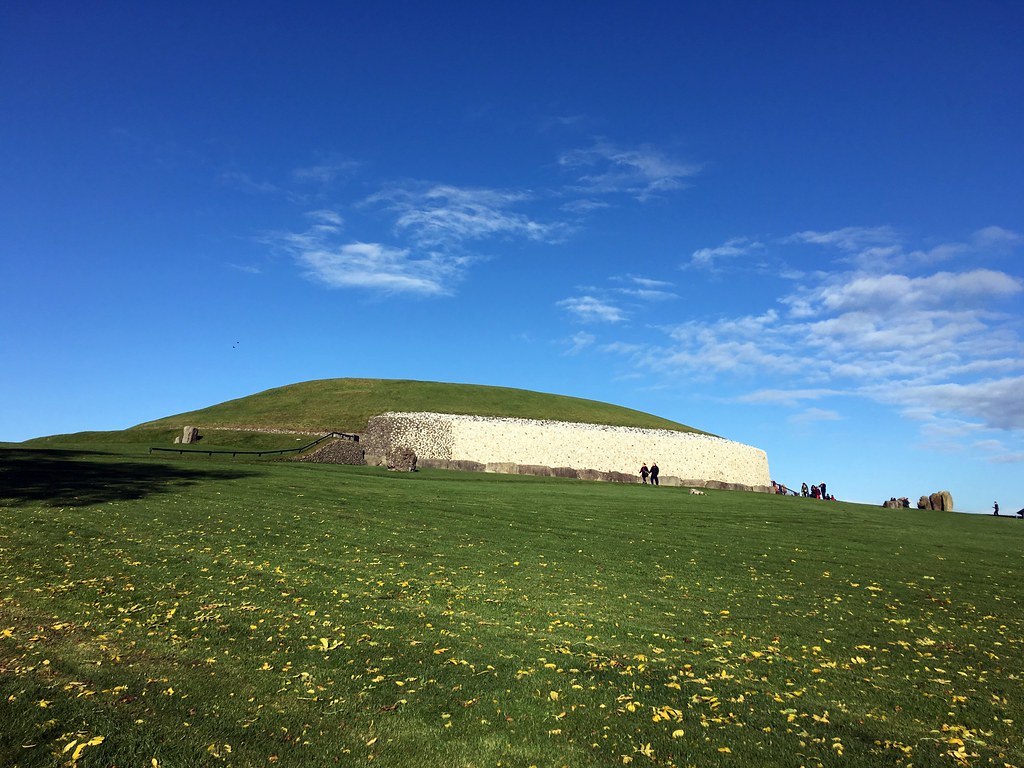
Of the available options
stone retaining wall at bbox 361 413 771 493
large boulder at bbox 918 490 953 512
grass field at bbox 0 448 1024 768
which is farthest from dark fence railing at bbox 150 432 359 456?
large boulder at bbox 918 490 953 512

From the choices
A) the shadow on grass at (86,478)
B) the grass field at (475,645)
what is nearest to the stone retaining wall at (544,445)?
the shadow on grass at (86,478)

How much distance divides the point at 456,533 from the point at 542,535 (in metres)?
3.21

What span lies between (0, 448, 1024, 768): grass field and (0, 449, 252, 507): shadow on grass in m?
0.65

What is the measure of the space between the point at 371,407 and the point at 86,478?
5662 centimetres

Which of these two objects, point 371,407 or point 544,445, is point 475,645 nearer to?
point 544,445

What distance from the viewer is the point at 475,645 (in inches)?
466

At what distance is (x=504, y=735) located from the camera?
338 inches

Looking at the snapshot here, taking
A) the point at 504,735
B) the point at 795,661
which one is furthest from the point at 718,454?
the point at 504,735

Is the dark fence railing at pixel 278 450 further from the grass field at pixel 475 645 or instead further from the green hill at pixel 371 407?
the grass field at pixel 475 645

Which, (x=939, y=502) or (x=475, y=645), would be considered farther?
(x=939, y=502)

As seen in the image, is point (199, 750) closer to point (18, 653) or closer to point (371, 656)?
point (371, 656)

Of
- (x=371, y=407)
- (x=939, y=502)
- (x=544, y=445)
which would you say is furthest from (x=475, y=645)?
(x=371, y=407)

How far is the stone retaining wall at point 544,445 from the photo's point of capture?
70125 millimetres

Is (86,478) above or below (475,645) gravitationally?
above
